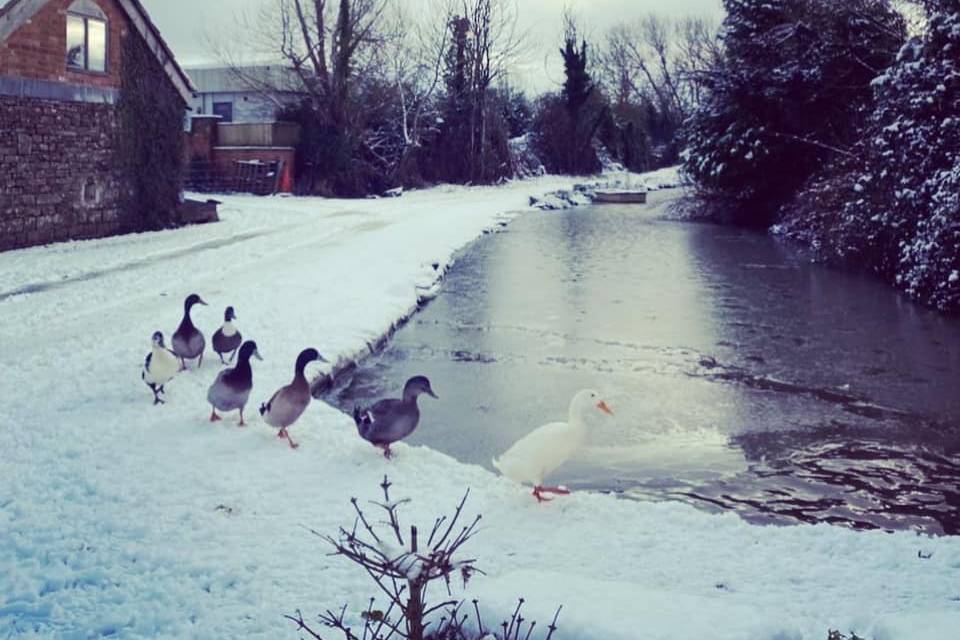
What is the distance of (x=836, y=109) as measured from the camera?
2348 cm

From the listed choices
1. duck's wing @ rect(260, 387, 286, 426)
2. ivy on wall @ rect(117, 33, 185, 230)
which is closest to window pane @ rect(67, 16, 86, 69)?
ivy on wall @ rect(117, 33, 185, 230)

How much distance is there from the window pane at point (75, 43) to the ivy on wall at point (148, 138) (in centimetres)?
128

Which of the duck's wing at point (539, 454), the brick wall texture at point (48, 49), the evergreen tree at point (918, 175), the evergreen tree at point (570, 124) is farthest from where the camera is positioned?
the evergreen tree at point (570, 124)

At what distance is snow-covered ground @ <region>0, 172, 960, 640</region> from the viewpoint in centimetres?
384

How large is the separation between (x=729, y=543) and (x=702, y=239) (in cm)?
1888

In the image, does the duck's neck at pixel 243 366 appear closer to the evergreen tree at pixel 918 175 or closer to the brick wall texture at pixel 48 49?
the evergreen tree at pixel 918 175

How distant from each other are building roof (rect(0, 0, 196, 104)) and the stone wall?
131 centimetres

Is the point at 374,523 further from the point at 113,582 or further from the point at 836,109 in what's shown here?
the point at 836,109

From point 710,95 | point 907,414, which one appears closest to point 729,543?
point 907,414

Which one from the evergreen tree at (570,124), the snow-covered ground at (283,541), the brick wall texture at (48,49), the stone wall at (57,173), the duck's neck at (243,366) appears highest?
the evergreen tree at (570,124)

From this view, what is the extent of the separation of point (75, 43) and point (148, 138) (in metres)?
2.80

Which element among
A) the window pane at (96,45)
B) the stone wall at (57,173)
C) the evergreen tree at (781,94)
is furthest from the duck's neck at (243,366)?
the evergreen tree at (781,94)

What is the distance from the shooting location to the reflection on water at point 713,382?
6516 mm

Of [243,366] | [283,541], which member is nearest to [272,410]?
[243,366]
